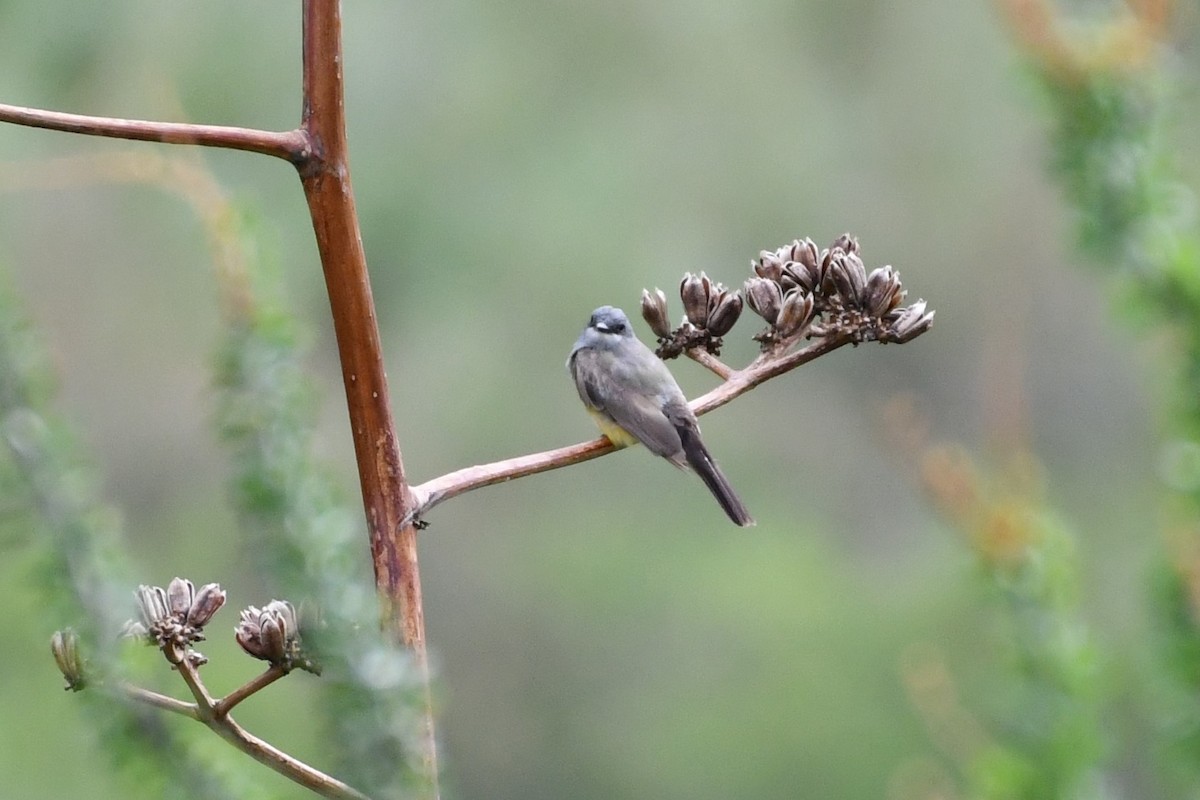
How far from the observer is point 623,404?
2.85 metres

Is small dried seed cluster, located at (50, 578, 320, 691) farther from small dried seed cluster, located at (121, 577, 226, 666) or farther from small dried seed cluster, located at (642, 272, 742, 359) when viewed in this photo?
small dried seed cluster, located at (642, 272, 742, 359)

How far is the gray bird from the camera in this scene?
2.67 m

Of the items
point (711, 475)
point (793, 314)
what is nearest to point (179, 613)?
point (793, 314)

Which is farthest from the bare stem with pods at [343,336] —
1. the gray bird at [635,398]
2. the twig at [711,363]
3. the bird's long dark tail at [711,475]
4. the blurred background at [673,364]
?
the blurred background at [673,364]

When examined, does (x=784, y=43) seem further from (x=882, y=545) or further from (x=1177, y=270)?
(x=1177, y=270)

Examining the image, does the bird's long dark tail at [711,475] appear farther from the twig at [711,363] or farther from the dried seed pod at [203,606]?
the dried seed pod at [203,606]

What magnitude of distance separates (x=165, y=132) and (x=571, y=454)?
0.49 meters

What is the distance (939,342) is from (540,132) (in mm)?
4350

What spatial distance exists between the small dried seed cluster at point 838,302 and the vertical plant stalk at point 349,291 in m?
0.53

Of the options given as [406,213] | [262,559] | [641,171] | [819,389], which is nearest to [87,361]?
[406,213]

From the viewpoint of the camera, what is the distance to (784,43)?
44.7 feet

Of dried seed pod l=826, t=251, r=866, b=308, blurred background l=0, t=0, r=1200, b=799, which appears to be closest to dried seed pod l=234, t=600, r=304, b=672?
dried seed pod l=826, t=251, r=866, b=308

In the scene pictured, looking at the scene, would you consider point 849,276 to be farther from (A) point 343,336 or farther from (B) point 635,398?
(B) point 635,398

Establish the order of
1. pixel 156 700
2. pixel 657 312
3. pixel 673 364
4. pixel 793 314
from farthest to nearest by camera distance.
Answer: pixel 673 364
pixel 657 312
pixel 793 314
pixel 156 700
